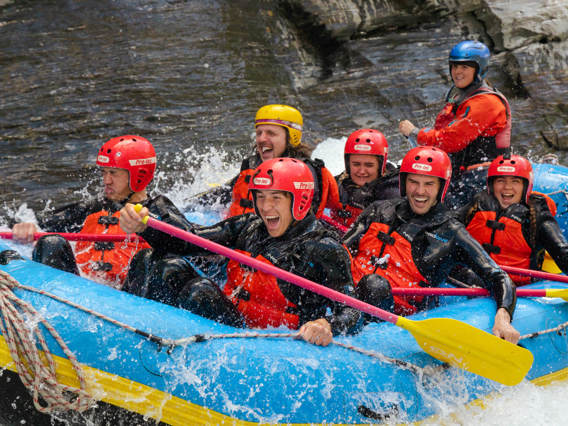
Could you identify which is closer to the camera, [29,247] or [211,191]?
[29,247]

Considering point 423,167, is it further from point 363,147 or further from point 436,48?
point 436,48

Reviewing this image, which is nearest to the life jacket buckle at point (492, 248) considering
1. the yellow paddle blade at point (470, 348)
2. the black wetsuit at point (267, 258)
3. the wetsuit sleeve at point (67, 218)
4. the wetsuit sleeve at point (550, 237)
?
the wetsuit sleeve at point (550, 237)

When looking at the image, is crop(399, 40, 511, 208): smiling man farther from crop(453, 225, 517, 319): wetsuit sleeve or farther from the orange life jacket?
crop(453, 225, 517, 319): wetsuit sleeve

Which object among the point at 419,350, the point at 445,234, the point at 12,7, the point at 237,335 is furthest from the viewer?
the point at 12,7

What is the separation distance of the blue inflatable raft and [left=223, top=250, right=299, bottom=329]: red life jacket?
0.30m

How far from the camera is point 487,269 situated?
3453 millimetres

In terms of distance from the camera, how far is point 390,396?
281cm

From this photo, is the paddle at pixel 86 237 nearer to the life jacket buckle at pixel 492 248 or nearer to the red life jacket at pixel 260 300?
the red life jacket at pixel 260 300

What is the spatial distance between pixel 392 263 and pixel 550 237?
1184 millimetres

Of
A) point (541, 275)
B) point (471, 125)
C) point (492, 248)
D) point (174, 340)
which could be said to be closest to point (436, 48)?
point (471, 125)

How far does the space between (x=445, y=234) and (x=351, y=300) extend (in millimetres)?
1066

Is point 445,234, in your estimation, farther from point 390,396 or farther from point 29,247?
point 29,247

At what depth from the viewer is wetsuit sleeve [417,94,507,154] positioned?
4957 millimetres

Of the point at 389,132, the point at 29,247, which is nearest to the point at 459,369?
the point at 29,247
